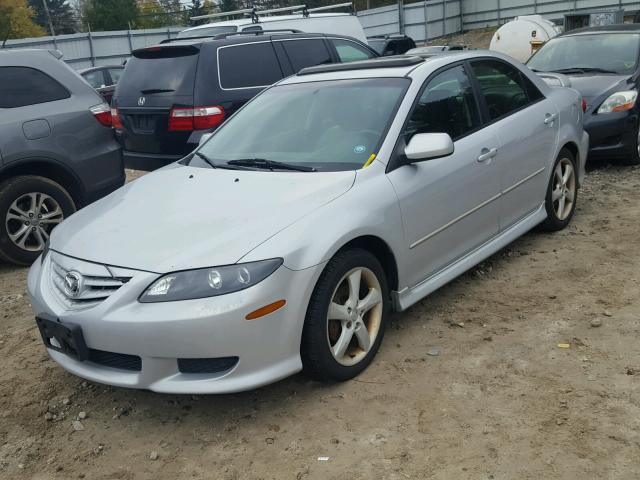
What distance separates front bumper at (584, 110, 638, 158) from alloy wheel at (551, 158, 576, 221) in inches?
78.9

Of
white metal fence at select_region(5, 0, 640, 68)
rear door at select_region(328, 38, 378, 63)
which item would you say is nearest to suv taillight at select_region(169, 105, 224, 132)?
rear door at select_region(328, 38, 378, 63)

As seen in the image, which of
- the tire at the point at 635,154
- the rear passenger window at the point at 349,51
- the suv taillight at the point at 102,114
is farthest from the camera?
the rear passenger window at the point at 349,51

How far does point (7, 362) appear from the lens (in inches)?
161

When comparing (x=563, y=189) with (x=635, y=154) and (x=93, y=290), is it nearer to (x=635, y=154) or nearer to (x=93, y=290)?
(x=635, y=154)

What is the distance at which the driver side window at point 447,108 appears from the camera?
4.10 metres

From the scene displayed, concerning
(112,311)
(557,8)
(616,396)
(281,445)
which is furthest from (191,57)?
(557,8)

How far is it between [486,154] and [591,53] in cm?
503

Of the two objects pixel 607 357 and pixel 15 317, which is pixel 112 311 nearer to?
pixel 15 317

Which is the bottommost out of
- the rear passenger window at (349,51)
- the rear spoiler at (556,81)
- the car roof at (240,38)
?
the rear spoiler at (556,81)

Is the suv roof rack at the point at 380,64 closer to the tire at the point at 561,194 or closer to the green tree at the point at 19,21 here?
the tire at the point at 561,194

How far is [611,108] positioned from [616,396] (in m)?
5.04

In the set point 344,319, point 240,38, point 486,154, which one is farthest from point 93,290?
point 240,38

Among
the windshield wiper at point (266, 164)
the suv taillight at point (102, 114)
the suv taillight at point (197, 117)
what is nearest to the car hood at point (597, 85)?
the suv taillight at point (197, 117)

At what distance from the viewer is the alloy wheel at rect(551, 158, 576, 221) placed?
540cm
